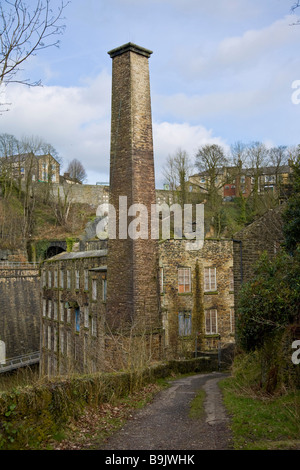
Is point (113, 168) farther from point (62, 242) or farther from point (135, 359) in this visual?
point (62, 242)

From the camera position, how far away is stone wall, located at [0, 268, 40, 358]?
37188 mm

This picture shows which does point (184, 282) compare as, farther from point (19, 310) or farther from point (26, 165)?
point (26, 165)

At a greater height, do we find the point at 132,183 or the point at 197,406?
the point at 132,183

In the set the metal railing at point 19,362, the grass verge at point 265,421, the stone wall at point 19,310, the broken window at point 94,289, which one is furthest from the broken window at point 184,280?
the stone wall at point 19,310

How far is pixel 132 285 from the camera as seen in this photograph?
59.4 feet

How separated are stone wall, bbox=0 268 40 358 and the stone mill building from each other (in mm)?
5470

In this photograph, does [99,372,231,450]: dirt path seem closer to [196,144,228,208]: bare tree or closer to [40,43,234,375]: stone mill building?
[40,43,234,375]: stone mill building

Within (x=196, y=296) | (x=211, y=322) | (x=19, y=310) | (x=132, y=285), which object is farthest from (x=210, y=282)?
(x=19, y=310)

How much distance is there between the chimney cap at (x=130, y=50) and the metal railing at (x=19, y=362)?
2258 cm

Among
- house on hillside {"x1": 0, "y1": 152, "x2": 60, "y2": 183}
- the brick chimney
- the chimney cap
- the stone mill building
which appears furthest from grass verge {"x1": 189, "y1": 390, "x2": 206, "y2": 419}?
house on hillside {"x1": 0, "y1": 152, "x2": 60, "y2": 183}

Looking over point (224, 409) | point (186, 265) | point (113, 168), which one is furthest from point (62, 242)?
point (224, 409)

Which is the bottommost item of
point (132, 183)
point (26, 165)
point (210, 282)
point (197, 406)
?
point (197, 406)

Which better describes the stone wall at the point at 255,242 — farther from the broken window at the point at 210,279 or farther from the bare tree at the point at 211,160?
the bare tree at the point at 211,160

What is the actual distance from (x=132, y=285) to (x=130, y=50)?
967 centimetres
